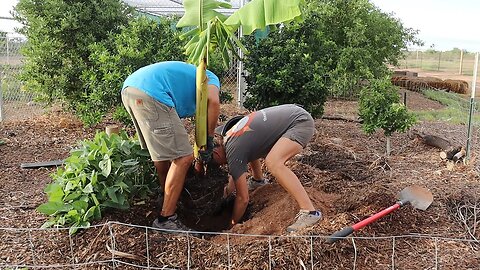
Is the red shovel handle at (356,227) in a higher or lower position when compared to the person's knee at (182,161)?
lower

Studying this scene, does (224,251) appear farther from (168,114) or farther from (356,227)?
(168,114)

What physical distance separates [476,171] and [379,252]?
2725mm

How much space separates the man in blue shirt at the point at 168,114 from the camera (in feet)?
12.6

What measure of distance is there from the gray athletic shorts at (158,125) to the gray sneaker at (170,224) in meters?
0.50

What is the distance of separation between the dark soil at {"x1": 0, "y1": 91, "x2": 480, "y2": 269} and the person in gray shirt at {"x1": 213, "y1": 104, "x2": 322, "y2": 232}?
0.61 ft

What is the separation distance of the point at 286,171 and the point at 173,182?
91 centimetres

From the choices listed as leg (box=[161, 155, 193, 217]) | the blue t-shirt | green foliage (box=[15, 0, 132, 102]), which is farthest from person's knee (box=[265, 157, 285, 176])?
green foliage (box=[15, 0, 132, 102])

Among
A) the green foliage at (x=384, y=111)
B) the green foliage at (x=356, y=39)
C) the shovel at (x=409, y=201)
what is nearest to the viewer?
→ the shovel at (x=409, y=201)

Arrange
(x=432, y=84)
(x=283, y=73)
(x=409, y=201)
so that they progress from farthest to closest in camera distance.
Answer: (x=432, y=84) < (x=283, y=73) < (x=409, y=201)

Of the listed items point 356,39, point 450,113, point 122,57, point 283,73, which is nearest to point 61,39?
point 122,57

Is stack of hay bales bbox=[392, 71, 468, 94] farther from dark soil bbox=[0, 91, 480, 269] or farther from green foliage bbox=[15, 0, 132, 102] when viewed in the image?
green foliage bbox=[15, 0, 132, 102]

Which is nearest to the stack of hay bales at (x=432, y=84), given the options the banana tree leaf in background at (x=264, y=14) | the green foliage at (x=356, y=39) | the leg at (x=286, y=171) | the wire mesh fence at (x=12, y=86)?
the green foliage at (x=356, y=39)

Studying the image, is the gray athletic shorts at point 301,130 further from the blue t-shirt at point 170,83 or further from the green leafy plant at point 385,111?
the green leafy plant at point 385,111

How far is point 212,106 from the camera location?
157 inches
